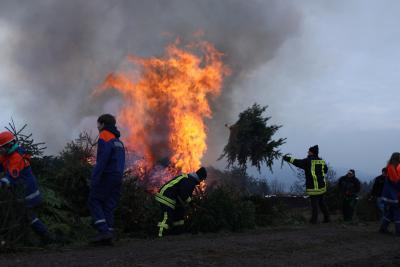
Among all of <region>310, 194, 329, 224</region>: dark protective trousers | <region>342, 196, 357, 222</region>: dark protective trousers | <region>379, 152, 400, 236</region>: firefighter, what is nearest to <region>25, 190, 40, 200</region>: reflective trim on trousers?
<region>379, 152, 400, 236</region>: firefighter

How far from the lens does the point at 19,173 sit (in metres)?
7.18

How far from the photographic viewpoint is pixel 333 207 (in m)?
17.7

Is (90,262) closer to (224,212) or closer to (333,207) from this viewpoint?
(224,212)

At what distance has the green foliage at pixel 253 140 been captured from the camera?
15.1 meters

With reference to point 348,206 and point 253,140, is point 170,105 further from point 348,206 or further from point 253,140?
point 348,206

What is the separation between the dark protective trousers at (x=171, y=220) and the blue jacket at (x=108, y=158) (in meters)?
2.01

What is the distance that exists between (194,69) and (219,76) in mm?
1366

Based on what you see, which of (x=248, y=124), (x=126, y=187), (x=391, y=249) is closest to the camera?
(x=391, y=249)

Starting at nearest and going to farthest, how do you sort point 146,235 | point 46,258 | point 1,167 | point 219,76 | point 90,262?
point 90,262 → point 46,258 → point 1,167 → point 146,235 → point 219,76

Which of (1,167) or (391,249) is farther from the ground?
(1,167)

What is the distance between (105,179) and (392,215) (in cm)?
620

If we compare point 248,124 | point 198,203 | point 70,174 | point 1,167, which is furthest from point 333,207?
point 1,167

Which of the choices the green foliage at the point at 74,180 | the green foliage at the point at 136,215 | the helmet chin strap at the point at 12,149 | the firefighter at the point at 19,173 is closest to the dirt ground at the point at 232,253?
the firefighter at the point at 19,173

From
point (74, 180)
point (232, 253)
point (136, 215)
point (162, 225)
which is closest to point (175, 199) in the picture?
point (162, 225)
